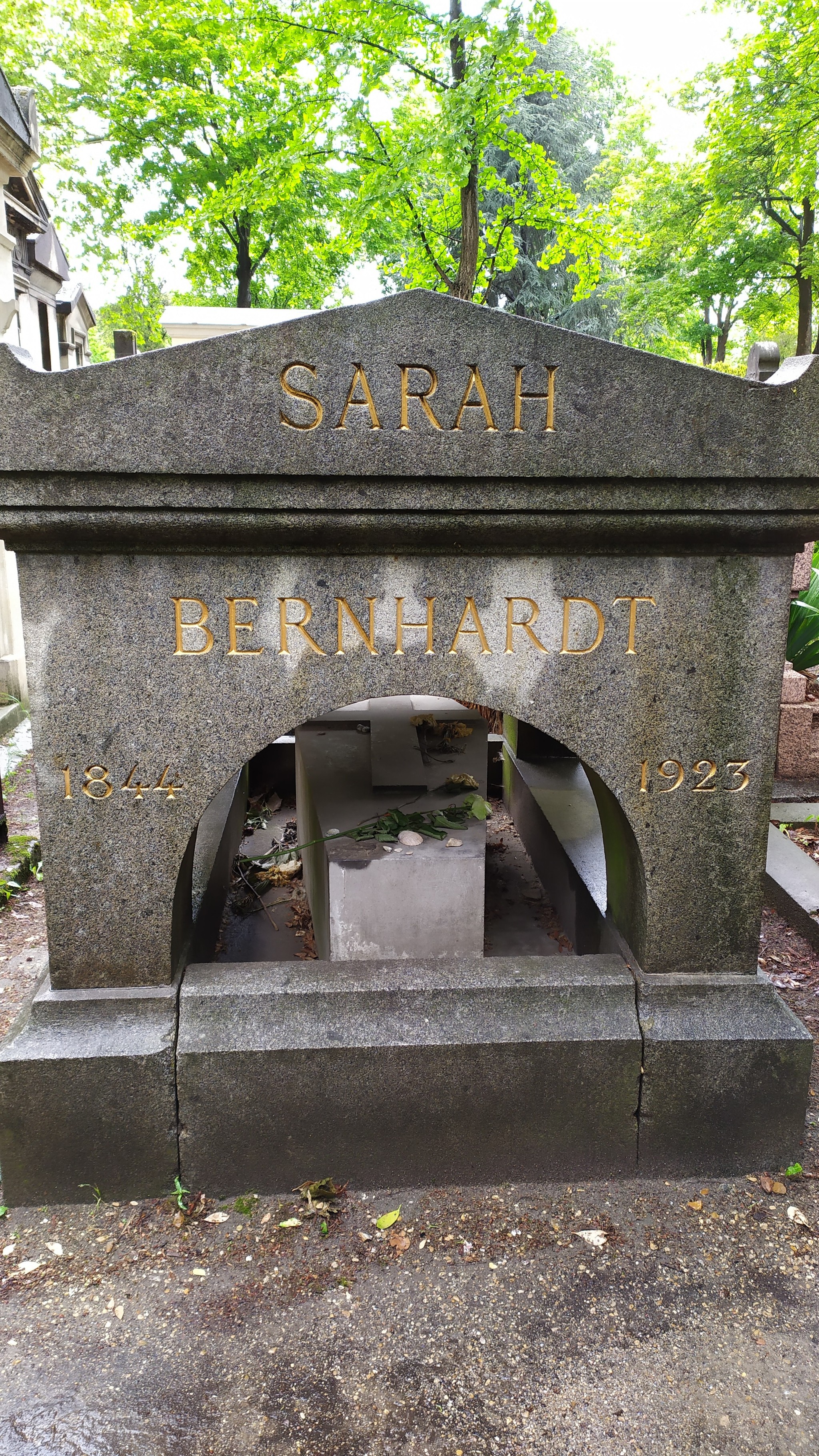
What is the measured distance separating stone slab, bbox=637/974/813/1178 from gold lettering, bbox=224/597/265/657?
1.56 metres

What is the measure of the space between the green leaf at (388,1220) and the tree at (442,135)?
10377mm

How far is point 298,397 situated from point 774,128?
16231 mm

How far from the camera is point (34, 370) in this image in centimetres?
215

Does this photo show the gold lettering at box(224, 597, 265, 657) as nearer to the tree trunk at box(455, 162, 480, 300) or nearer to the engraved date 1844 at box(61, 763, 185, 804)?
the engraved date 1844 at box(61, 763, 185, 804)

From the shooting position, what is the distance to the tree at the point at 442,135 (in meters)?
9.84

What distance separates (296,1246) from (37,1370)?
0.68m

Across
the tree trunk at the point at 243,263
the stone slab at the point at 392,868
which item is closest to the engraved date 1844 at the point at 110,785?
the stone slab at the point at 392,868

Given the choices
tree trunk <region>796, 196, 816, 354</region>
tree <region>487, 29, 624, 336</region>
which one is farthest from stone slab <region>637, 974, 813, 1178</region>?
tree <region>487, 29, 624, 336</region>

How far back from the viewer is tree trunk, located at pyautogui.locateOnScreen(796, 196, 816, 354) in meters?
16.1

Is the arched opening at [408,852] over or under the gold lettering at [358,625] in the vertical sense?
under

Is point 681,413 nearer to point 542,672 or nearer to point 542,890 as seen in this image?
point 542,672

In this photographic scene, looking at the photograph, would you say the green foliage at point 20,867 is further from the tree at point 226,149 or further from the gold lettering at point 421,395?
the tree at point 226,149

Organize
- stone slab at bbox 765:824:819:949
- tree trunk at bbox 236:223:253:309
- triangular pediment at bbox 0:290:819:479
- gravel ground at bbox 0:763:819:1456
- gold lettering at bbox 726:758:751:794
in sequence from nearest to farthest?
gravel ground at bbox 0:763:819:1456
triangular pediment at bbox 0:290:819:479
gold lettering at bbox 726:758:751:794
stone slab at bbox 765:824:819:949
tree trunk at bbox 236:223:253:309

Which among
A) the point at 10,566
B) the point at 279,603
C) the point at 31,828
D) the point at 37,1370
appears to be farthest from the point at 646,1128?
the point at 10,566
